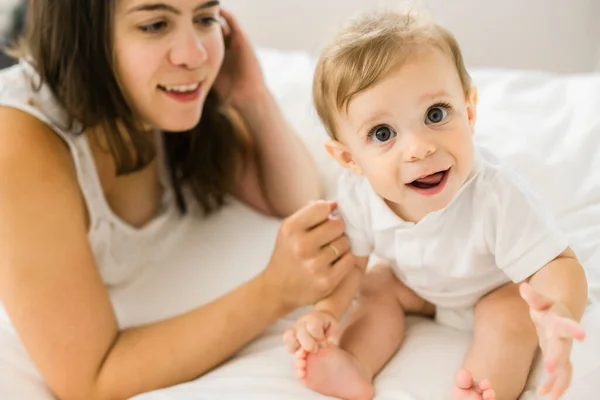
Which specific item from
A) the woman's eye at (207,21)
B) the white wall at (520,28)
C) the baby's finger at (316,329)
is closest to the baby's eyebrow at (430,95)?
the baby's finger at (316,329)

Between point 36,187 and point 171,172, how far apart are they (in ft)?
1.54

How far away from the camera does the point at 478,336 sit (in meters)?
1.01

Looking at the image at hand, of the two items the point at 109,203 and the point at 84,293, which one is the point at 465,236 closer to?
the point at 84,293

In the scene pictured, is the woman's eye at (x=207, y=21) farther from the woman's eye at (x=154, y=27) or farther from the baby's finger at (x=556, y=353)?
the baby's finger at (x=556, y=353)

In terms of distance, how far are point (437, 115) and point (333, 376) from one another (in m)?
0.39

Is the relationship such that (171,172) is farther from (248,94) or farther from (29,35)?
(29,35)

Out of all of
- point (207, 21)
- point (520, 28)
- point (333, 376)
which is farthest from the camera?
point (520, 28)

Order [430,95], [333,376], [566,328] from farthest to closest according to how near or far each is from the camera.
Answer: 1. [333,376]
2. [430,95]
3. [566,328]

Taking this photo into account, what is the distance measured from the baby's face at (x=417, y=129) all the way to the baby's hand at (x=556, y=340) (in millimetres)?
190

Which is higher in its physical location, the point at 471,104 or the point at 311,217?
the point at 471,104

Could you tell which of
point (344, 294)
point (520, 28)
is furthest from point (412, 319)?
point (520, 28)

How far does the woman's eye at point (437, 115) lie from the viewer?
902 mm

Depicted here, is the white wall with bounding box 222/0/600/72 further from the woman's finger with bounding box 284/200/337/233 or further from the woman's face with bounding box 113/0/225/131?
the woman's finger with bounding box 284/200/337/233

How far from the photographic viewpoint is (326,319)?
1052 millimetres
